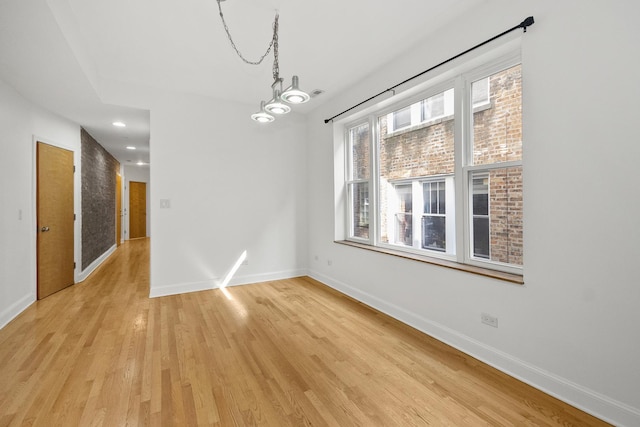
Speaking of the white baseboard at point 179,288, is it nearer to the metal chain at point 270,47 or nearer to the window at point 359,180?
the window at point 359,180

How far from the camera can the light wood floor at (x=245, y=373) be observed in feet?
5.80

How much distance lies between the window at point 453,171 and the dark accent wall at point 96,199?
5.15 m

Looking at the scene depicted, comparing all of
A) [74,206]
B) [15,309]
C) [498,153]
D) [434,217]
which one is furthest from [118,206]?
[498,153]

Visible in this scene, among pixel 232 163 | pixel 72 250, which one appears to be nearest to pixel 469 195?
pixel 232 163

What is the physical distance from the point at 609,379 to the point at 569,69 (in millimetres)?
1954

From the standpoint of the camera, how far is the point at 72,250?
4758 millimetres

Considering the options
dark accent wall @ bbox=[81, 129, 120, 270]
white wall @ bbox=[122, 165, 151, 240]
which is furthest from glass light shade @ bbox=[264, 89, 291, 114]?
white wall @ bbox=[122, 165, 151, 240]

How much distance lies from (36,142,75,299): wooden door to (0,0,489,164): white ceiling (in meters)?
0.77

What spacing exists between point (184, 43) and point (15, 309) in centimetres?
368

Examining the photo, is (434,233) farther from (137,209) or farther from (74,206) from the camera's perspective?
(137,209)

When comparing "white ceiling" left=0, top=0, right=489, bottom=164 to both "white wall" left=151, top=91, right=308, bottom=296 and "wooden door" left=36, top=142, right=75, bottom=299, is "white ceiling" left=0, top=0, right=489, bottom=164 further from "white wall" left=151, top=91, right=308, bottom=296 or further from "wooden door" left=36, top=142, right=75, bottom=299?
"wooden door" left=36, top=142, right=75, bottom=299

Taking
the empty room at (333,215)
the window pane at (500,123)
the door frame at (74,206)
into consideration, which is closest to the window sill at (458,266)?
the empty room at (333,215)

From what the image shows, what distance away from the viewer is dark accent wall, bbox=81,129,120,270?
5340 millimetres

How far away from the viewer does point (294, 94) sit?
7.94 feet
